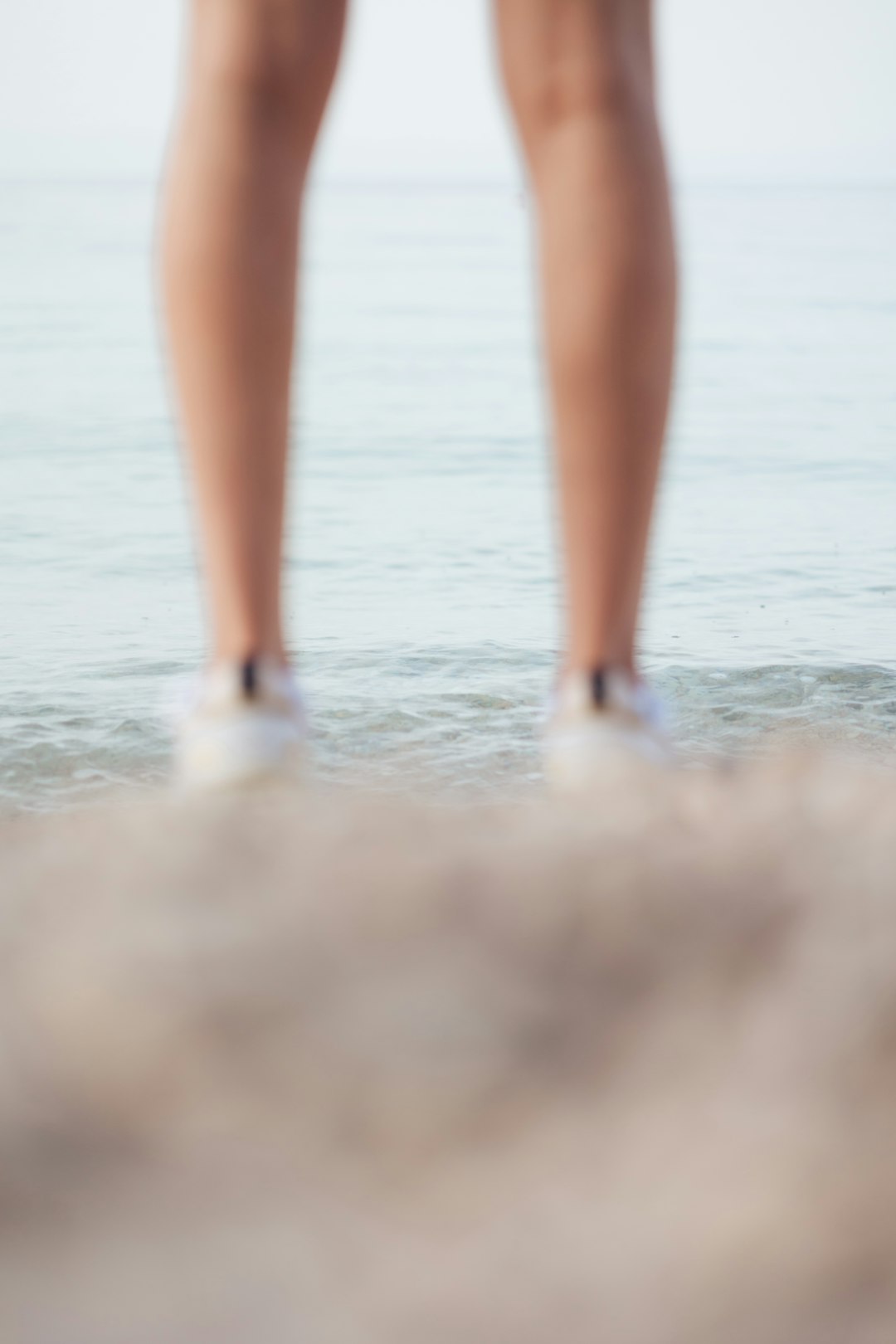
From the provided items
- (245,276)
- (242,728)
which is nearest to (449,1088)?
(242,728)

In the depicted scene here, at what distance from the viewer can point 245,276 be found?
45.0 inches

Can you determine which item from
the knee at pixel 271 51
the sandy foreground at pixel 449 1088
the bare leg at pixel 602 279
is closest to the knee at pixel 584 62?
the bare leg at pixel 602 279

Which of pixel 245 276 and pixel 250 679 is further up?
pixel 245 276

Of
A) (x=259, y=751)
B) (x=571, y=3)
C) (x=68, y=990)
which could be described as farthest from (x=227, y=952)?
(x=571, y=3)

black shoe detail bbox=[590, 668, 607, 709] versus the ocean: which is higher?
black shoe detail bbox=[590, 668, 607, 709]

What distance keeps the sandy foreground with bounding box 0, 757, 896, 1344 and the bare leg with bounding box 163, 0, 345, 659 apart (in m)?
0.59

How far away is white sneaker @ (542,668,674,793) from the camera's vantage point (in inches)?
42.9

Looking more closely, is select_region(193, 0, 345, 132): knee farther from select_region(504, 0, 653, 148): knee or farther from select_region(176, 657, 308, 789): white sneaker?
select_region(176, 657, 308, 789): white sneaker

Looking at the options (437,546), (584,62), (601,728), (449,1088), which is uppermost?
(584,62)

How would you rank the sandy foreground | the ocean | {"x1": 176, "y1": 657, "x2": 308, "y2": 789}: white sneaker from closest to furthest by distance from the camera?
the sandy foreground, {"x1": 176, "y1": 657, "x2": 308, "y2": 789}: white sneaker, the ocean

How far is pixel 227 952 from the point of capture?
464 millimetres

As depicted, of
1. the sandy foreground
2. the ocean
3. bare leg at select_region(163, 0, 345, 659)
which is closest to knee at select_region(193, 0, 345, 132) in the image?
bare leg at select_region(163, 0, 345, 659)

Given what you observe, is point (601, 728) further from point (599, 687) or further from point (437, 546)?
point (437, 546)

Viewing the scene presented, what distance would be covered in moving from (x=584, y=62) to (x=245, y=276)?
0.95 ft
